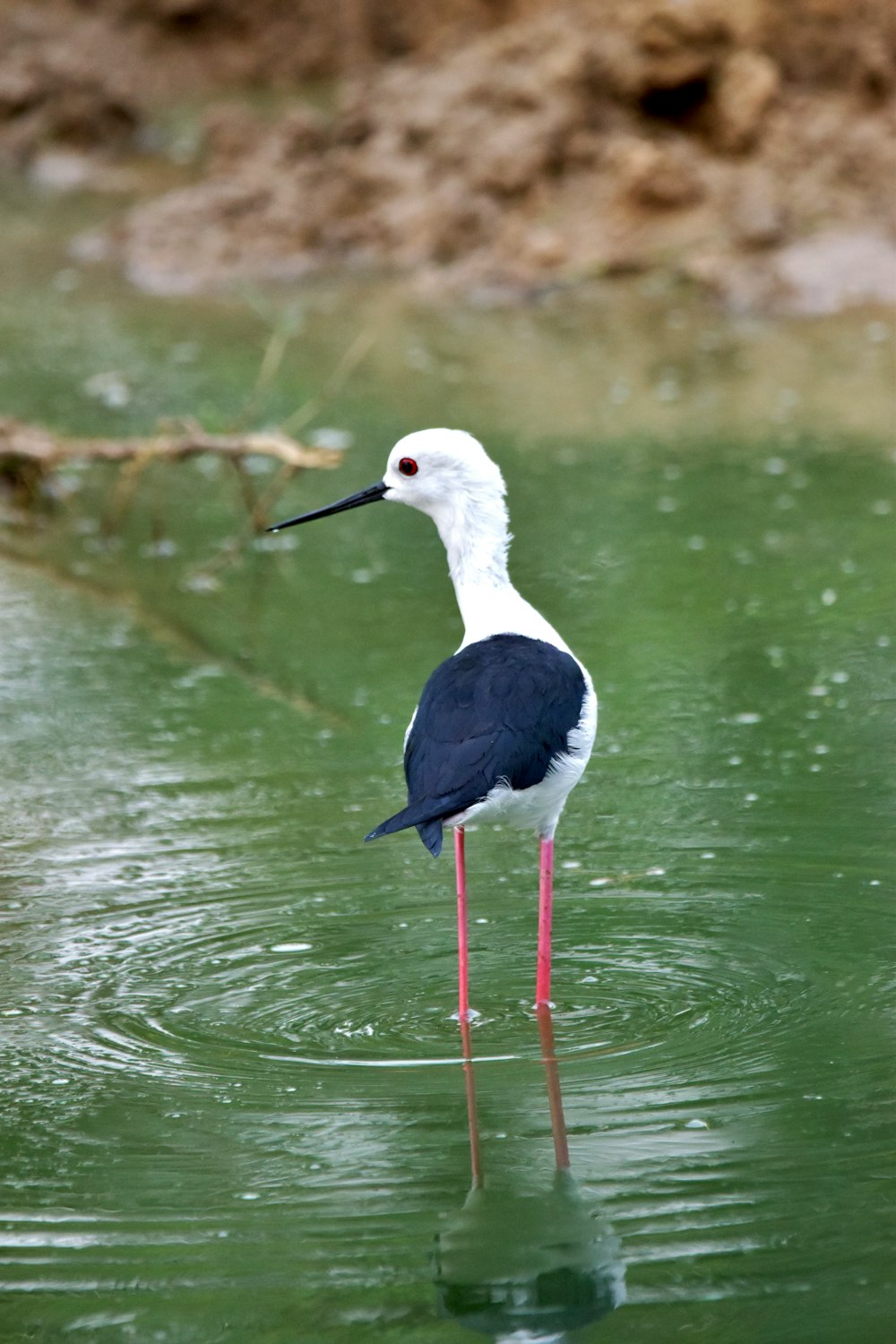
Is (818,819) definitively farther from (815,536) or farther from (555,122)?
(555,122)

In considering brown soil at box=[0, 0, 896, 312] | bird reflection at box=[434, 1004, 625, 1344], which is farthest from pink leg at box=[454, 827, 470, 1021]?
brown soil at box=[0, 0, 896, 312]

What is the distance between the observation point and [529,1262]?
3.22m

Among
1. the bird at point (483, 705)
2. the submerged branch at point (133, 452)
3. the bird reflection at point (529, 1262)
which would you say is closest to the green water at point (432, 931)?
the bird reflection at point (529, 1262)

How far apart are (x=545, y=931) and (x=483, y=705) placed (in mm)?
522

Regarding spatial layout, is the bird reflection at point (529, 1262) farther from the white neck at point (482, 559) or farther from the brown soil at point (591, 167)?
the brown soil at point (591, 167)

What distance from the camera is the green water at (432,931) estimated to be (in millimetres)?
3211

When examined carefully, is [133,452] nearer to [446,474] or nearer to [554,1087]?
[446,474]

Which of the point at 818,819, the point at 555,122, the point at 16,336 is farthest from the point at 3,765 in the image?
the point at 555,122

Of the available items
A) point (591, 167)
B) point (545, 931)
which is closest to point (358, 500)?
point (545, 931)

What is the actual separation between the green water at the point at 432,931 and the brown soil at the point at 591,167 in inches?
150

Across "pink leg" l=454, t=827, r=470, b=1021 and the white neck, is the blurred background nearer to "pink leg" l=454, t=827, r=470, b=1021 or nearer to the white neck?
"pink leg" l=454, t=827, r=470, b=1021

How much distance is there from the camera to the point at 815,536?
318 inches

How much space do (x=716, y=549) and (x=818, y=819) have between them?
9.81 ft

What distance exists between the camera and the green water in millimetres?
3211
